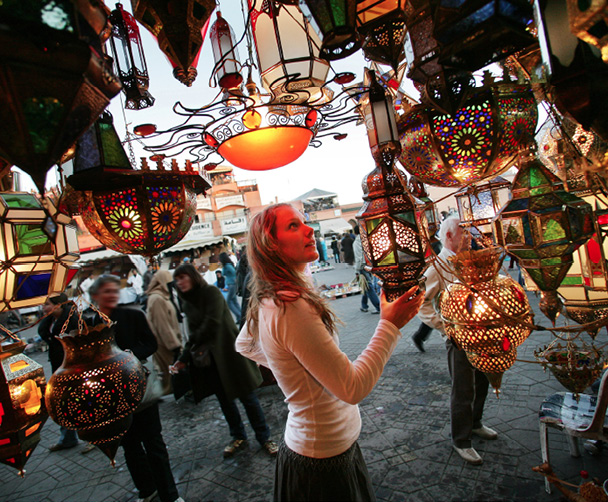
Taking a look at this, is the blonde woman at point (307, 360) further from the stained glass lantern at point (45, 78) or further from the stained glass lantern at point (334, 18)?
the stained glass lantern at point (45, 78)

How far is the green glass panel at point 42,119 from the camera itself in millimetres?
492

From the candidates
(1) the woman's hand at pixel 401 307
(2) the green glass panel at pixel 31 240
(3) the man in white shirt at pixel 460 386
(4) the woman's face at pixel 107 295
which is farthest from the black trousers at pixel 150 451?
(3) the man in white shirt at pixel 460 386

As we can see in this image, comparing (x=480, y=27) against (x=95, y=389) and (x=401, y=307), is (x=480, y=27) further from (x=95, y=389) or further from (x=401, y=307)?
(x=95, y=389)

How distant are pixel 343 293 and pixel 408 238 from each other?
1007 cm

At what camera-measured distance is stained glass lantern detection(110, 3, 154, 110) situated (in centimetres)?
163

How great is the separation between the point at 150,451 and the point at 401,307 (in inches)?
105

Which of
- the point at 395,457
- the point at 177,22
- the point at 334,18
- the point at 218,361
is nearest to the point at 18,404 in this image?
the point at 177,22

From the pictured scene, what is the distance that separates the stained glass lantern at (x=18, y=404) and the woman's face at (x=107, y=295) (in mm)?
1609

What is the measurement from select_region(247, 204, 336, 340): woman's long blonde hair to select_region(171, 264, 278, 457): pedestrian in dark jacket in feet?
6.92

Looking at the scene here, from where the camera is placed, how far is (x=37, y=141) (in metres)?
0.51

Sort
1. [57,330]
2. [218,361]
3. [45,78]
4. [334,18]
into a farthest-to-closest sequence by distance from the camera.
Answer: [218,361] < [57,330] < [334,18] < [45,78]

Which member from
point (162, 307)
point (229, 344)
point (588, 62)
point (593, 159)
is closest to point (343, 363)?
point (593, 159)

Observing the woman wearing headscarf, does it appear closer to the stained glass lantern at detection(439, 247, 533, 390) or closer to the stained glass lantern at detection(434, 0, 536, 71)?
the stained glass lantern at detection(439, 247, 533, 390)

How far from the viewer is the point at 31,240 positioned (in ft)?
3.87
